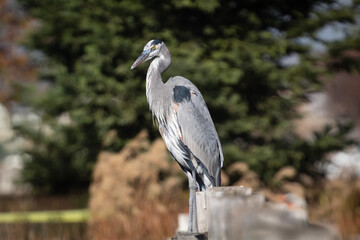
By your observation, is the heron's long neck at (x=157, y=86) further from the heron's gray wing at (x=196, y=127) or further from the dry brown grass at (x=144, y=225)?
the dry brown grass at (x=144, y=225)

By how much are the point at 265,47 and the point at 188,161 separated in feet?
25.7

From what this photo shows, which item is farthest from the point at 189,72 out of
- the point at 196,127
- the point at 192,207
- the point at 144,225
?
the point at 192,207

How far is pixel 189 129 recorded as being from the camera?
12.6 ft

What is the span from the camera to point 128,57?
11.0m

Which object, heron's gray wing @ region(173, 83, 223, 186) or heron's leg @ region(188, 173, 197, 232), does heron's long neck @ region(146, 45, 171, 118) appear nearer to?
heron's gray wing @ region(173, 83, 223, 186)

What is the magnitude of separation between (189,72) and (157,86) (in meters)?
6.68

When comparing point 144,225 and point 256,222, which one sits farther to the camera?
point 144,225

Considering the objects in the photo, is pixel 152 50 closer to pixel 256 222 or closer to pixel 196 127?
pixel 196 127

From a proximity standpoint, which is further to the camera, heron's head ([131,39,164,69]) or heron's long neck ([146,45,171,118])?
heron's head ([131,39,164,69])

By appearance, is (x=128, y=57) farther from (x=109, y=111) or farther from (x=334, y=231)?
(x=334, y=231)

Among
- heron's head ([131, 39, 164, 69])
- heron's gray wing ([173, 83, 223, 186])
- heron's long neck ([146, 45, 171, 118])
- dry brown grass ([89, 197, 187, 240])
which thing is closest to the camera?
heron's gray wing ([173, 83, 223, 186])

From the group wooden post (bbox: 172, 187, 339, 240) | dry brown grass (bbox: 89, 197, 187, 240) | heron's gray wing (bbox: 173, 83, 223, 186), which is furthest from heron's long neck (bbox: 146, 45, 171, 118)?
dry brown grass (bbox: 89, 197, 187, 240)

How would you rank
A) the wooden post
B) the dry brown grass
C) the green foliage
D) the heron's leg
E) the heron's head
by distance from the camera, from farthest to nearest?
the green foliage → the dry brown grass → the heron's head → the heron's leg → the wooden post

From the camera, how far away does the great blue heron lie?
385 cm
